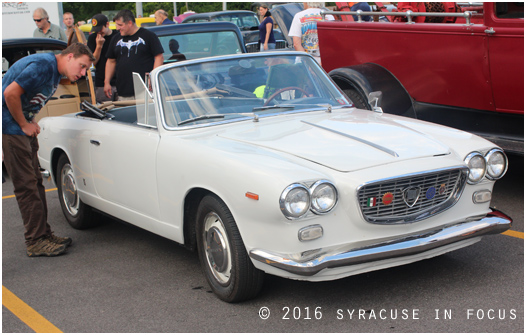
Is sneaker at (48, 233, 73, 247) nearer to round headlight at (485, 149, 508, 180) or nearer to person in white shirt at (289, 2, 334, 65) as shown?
round headlight at (485, 149, 508, 180)

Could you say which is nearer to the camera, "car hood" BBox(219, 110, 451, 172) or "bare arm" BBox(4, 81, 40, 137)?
"car hood" BBox(219, 110, 451, 172)

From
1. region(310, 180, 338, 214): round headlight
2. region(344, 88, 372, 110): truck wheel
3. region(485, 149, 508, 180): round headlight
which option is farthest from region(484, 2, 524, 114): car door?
region(310, 180, 338, 214): round headlight

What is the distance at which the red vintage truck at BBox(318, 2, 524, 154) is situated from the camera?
6.30 metres

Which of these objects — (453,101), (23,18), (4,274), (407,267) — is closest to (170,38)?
(453,101)

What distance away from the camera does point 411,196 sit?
159 inches

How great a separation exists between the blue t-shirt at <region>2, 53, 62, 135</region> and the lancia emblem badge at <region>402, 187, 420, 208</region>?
3.14 meters

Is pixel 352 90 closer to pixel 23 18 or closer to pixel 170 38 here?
pixel 170 38

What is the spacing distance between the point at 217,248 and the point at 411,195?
128 cm

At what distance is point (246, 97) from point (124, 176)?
1143 mm

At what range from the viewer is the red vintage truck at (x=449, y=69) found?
6305 mm

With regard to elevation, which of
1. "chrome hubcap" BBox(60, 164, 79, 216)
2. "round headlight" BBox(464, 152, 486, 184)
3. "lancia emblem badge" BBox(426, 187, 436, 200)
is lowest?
"chrome hubcap" BBox(60, 164, 79, 216)

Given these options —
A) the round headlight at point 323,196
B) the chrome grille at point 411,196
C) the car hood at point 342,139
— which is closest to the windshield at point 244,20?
the car hood at point 342,139

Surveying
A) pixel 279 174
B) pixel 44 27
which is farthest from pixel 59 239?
pixel 44 27

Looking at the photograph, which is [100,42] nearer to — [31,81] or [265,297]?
[31,81]
